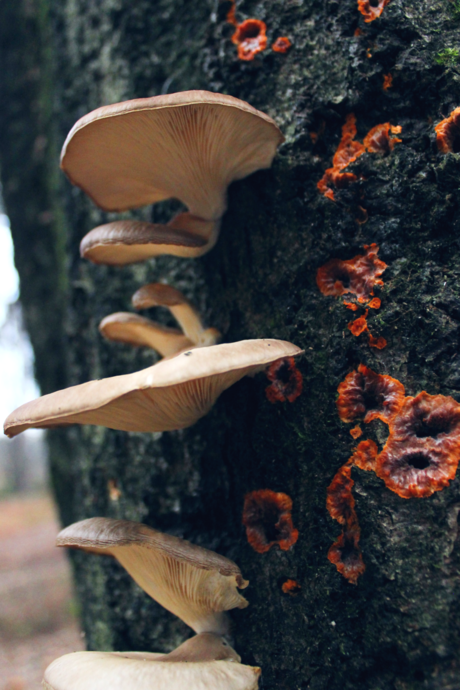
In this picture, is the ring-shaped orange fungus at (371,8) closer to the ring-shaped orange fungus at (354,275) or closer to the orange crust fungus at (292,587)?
the ring-shaped orange fungus at (354,275)

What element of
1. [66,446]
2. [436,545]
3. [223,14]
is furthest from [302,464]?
[66,446]

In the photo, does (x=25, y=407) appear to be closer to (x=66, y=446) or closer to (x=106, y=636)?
(x=106, y=636)

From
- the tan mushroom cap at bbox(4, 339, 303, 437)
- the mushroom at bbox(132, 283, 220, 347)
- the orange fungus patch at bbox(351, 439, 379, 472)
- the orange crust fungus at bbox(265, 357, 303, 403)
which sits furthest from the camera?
the mushroom at bbox(132, 283, 220, 347)

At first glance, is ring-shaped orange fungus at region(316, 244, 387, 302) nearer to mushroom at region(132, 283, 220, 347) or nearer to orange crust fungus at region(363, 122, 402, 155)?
orange crust fungus at region(363, 122, 402, 155)

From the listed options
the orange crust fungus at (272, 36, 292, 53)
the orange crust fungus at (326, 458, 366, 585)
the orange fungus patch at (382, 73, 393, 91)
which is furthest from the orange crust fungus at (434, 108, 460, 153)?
the orange crust fungus at (326, 458, 366, 585)

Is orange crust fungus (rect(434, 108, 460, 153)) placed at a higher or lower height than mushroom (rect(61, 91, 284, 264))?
lower

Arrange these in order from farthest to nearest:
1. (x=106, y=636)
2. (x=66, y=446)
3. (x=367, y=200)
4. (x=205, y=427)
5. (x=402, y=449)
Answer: (x=66, y=446) < (x=106, y=636) < (x=205, y=427) < (x=367, y=200) < (x=402, y=449)

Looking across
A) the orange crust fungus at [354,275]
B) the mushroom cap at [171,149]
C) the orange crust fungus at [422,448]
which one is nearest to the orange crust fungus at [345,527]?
the orange crust fungus at [422,448]
